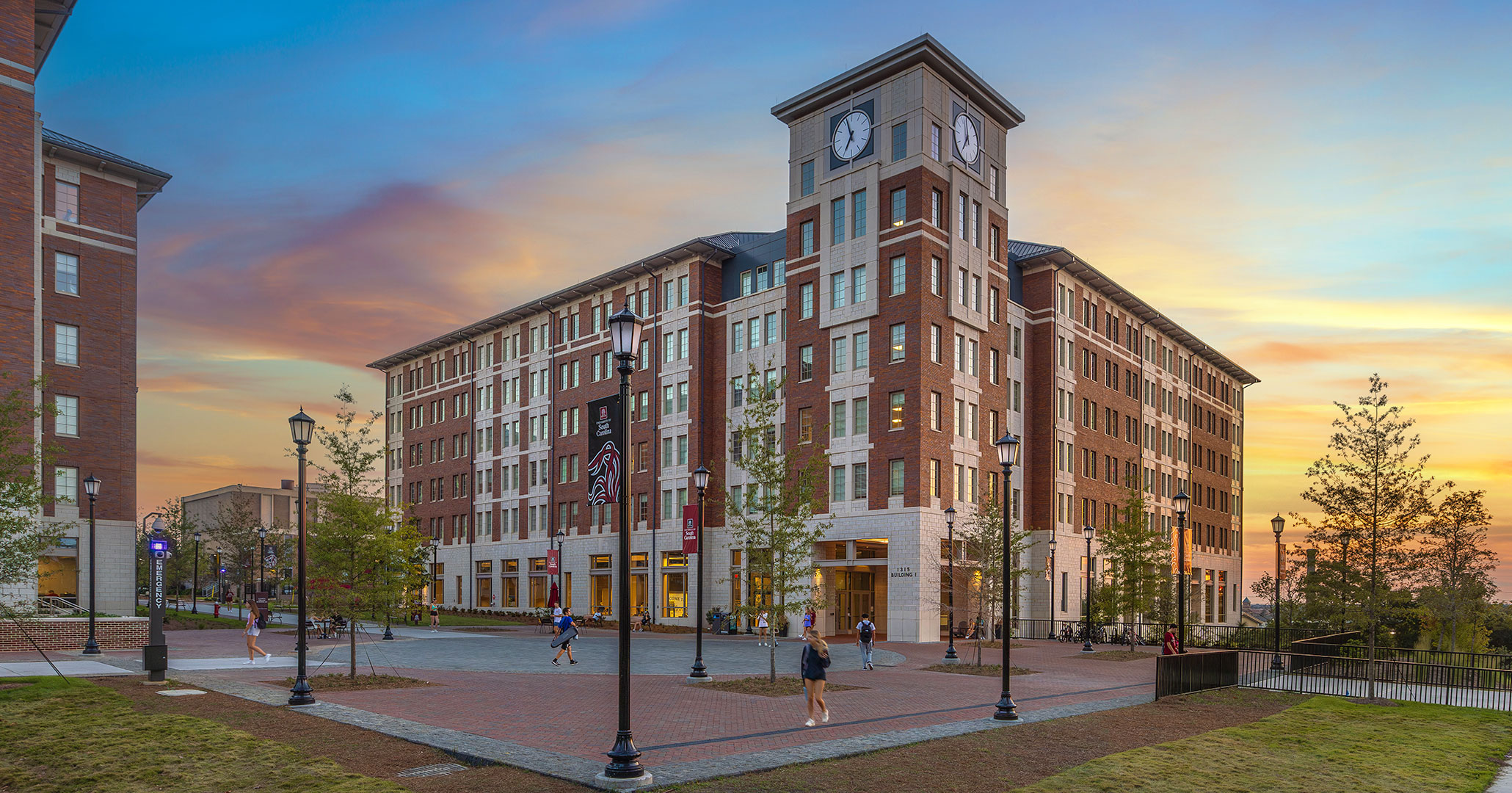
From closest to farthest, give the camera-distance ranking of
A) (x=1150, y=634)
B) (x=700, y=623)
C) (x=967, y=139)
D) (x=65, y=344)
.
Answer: (x=700, y=623)
(x=65, y=344)
(x=967, y=139)
(x=1150, y=634)

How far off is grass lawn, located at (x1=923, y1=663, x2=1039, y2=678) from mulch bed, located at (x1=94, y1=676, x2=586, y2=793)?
64.3ft

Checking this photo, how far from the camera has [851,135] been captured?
54.1m

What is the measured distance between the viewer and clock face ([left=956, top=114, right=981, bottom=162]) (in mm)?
53969

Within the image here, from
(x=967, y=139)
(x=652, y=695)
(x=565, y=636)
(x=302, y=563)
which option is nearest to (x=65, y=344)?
(x=565, y=636)

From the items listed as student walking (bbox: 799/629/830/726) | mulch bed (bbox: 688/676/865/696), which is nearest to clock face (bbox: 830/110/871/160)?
mulch bed (bbox: 688/676/865/696)

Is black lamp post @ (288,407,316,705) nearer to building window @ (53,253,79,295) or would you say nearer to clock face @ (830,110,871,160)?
clock face @ (830,110,871,160)

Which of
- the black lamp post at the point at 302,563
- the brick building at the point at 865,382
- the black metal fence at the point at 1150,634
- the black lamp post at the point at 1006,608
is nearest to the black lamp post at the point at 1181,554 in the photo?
the black lamp post at the point at 1006,608

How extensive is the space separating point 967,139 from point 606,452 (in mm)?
44705

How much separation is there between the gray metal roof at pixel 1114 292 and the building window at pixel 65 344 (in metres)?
53.1

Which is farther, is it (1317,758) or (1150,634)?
(1150,634)

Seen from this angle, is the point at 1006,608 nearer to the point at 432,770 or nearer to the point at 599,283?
the point at 432,770

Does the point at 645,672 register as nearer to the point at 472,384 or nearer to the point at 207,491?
the point at 472,384

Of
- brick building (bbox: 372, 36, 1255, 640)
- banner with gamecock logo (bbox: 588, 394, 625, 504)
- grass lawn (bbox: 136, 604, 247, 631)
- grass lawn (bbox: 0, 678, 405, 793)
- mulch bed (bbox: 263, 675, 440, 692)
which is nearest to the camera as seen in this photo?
grass lawn (bbox: 0, 678, 405, 793)

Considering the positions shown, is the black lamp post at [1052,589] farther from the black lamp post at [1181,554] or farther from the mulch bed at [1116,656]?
the black lamp post at [1181,554]
